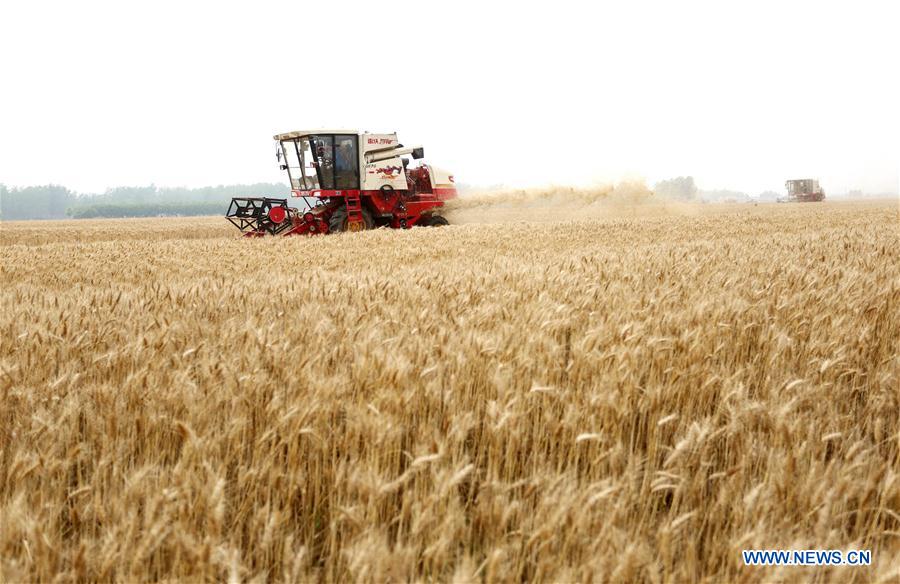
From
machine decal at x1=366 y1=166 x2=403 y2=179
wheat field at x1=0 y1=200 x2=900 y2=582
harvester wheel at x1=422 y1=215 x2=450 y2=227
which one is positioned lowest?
wheat field at x1=0 y1=200 x2=900 y2=582

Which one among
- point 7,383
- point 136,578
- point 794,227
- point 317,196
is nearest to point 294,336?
point 7,383

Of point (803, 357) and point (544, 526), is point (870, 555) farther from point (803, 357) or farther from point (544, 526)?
point (803, 357)

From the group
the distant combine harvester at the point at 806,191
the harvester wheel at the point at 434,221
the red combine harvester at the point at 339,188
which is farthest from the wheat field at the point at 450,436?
the distant combine harvester at the point at 806,191

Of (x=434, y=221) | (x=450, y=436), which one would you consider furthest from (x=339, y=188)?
(x=450, y=436)

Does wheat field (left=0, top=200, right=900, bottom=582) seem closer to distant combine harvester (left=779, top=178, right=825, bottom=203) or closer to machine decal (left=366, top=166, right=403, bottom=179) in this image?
machine decal (left=366, top=166, right=403, bottom=179)

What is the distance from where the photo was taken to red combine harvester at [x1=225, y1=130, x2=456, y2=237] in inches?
684

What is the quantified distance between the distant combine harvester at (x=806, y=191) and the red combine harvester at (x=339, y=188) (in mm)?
64349

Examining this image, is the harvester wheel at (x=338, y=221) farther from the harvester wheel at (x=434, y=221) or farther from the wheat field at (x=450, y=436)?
the wheat field at (x=450, y=436)

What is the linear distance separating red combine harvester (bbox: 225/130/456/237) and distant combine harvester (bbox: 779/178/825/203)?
6435cm

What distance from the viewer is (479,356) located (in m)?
2.70

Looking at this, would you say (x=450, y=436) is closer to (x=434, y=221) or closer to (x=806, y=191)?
(x=434, y=221)

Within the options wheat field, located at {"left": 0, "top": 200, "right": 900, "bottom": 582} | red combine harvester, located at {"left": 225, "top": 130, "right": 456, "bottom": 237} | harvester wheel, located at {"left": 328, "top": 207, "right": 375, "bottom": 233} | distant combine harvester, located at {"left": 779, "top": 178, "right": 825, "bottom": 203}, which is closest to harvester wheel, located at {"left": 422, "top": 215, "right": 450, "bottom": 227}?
red combine harvester, located at {"left": 225, "top": 130, "right": 456, "bottom": 237}

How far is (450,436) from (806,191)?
79.7 m

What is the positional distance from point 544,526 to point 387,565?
365 mm
